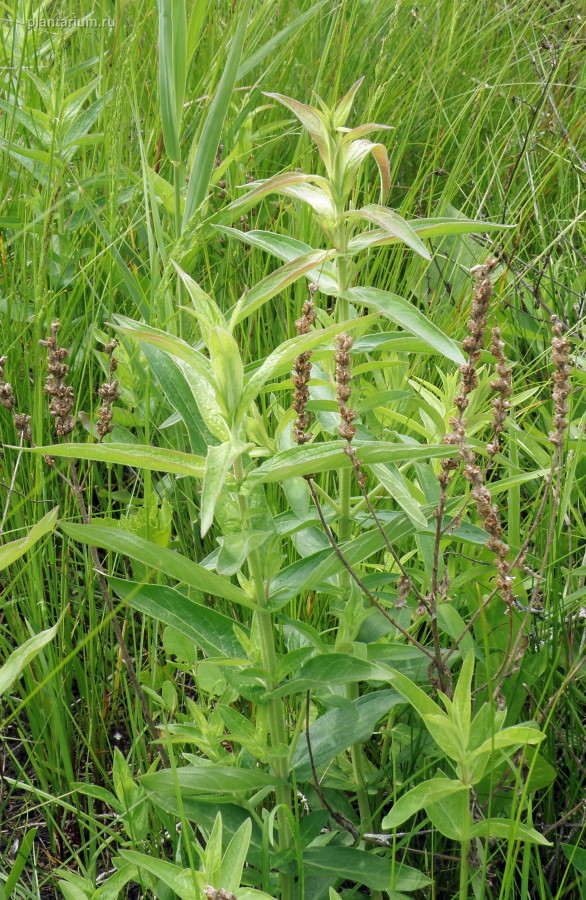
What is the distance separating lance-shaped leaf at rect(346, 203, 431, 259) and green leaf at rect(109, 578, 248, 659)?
509 mm

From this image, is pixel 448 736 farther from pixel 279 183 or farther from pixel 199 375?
pixel 279 183

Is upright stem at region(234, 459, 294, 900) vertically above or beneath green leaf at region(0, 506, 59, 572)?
beneath

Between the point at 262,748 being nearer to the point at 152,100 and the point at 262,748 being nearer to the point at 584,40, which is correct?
the point at 152,100

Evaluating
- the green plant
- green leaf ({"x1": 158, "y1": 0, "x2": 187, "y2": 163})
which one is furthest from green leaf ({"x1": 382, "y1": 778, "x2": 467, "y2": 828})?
green leaf ({"x1": 158, "y1": 0, "x2": 187, "y2": 163})

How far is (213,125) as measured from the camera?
1.41 meters

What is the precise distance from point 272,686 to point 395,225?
0.61m

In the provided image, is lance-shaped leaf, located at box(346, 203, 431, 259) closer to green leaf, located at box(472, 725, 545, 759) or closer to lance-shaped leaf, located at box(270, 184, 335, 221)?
lance-shaped leaf, located at box(270, 184, 335, 221)

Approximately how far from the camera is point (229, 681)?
1101 mm

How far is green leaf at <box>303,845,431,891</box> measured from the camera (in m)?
1.09

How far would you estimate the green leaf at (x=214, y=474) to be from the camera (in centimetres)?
80

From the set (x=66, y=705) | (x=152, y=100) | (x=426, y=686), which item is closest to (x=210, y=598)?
(x=66, y=705)

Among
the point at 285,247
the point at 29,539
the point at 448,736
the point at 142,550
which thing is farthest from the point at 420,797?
the point at 285,247

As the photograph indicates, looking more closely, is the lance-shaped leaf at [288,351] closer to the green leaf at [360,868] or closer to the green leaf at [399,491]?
the green leaf at [399,491]

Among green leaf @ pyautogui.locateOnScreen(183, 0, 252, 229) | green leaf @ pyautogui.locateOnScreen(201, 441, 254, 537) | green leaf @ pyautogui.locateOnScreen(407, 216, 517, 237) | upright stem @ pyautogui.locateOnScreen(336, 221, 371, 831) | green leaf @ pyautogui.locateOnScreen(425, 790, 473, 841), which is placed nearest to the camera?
green leaf @ pyautogui.locateOnScreen(201, 441, 254, 537)
